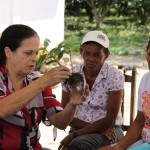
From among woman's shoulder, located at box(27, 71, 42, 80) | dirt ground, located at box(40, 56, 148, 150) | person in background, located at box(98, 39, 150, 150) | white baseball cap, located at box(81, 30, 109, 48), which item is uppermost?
white baseball cap, located at box(81, 30, 109, 48)

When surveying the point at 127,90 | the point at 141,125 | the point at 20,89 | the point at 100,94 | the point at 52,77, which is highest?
the point at 52,77

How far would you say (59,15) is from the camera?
10.2m

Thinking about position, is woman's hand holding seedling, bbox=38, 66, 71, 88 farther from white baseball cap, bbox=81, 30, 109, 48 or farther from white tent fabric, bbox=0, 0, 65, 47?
white tent fabric, bbox=0, 0, 65, 47

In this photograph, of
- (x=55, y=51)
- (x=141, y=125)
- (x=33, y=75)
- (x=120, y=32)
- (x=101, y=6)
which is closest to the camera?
(x=55, y=51)

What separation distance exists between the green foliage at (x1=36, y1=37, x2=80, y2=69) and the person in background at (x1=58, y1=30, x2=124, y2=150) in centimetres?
52

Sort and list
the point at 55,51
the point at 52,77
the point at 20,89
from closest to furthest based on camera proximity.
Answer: the point at 52,77
the point at 20,89
the point at 55,51

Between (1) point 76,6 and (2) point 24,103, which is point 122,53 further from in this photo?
(2) point 24,103

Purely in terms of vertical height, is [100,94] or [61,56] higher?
[61,56]

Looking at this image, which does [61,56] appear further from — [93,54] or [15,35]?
[93,54]

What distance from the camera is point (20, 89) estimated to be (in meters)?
2.40

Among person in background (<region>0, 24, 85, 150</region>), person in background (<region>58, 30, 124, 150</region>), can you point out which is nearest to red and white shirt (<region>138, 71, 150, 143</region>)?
person in background (<region>58, 30, 124, 150</region>)

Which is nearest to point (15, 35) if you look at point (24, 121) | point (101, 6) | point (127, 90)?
point (24, 121)

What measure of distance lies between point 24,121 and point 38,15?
23.2 feet

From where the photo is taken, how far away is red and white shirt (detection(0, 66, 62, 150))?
95.7 inches
